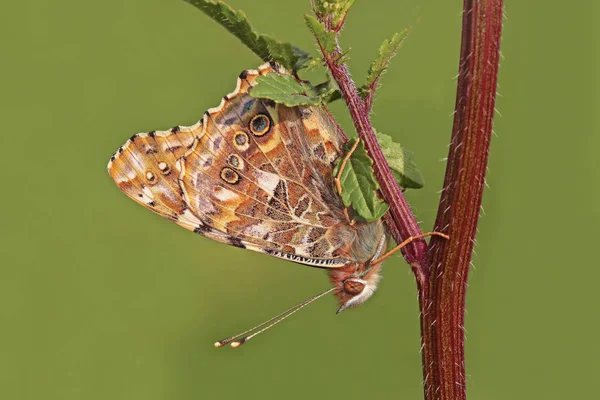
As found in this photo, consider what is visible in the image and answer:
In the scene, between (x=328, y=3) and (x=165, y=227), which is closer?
(x=328, y=3)

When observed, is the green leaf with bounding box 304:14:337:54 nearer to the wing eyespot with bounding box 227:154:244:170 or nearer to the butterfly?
the butterfly

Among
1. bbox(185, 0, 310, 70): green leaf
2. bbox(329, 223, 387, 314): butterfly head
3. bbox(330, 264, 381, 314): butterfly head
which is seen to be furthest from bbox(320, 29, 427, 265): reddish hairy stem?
bbox(330, 264, 381, 314): butterfly head

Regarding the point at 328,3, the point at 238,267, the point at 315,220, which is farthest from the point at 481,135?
the point at 238,267

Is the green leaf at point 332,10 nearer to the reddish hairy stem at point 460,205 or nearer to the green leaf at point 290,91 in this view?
the green leaf at point 290,91

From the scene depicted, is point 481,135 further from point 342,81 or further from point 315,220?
point 315,220

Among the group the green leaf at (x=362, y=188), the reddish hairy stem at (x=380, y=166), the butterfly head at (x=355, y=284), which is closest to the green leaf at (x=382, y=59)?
the reddish hairy stem at (x=380, y=166)

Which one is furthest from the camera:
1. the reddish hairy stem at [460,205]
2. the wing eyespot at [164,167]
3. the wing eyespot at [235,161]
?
the wing eyespot at [164,167]

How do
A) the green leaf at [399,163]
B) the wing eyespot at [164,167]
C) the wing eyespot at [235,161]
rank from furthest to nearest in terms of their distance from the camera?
the wing eyespot at [164,167], the wing eyespot at [235,161], the green leaf at [399,163]
